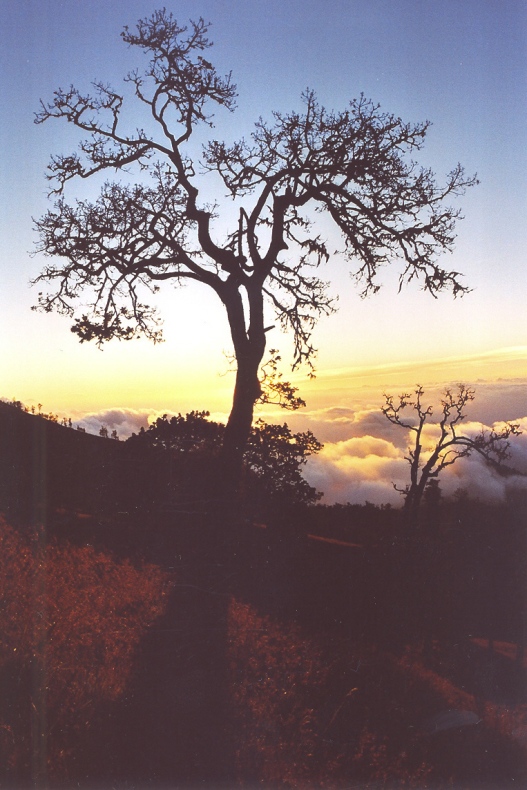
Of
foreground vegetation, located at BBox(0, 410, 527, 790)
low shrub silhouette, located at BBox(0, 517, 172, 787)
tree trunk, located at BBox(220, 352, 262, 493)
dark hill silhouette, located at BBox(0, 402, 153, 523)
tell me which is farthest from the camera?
dark hill silhouette, located at BBox(0, 402, 153, 523)

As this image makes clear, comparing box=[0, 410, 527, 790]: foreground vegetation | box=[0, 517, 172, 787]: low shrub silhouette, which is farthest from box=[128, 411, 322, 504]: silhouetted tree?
box=[0, 517, 172, 787]: low shrub silhouette

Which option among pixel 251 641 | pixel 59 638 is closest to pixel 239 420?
pixel 251 641

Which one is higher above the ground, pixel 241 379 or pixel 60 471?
pixel 241 379

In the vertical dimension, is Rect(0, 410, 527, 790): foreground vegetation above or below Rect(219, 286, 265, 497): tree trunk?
below

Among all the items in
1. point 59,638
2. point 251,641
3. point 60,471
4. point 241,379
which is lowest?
point 251,641

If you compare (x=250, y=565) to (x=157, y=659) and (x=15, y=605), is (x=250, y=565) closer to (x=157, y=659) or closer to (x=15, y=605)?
(x=157, y=659)

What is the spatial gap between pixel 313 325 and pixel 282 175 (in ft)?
11.1

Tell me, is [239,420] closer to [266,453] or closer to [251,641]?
[266,453]

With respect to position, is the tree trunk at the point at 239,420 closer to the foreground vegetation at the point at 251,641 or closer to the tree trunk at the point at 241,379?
the tree trunk at the point at 241,379

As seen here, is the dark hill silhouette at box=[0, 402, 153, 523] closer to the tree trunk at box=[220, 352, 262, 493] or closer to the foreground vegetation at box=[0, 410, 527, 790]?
the foreground vegetation at box=[0, 410, 527, 790]

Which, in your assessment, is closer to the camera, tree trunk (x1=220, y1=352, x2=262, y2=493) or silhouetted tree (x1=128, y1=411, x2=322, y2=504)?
tree trunk (x1=220, y1=352, x2=262, y2=493)

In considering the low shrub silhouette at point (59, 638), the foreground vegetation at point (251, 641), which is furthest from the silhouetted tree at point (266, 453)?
the low shrub silhouette at point (59, 638)

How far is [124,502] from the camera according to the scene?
1445 centimetres

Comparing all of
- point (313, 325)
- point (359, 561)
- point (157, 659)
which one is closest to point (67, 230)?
point (313, 325)
